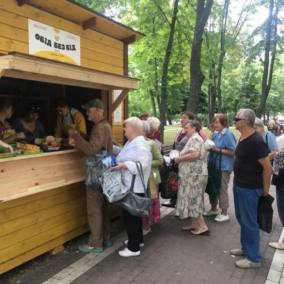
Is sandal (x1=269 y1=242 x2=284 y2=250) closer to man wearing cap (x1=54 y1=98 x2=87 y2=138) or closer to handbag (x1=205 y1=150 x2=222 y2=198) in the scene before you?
handbag (x1=205 y1=150 x2=222 y2=198)

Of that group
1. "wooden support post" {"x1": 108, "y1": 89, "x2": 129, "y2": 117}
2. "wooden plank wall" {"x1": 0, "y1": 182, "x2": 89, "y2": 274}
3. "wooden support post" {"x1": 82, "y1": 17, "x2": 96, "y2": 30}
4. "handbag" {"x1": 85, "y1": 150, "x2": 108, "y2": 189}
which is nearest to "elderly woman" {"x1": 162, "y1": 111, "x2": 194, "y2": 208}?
"wooden support post" {"x1": 108, "y1": 89, "x2": 129, "y2": 117}

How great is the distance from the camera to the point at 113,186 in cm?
363

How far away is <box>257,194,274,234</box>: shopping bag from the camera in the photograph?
141 inches

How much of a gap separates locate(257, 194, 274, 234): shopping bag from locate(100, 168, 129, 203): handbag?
5.19 ft

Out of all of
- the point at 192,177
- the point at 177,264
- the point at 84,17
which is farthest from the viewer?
the point at 192,177

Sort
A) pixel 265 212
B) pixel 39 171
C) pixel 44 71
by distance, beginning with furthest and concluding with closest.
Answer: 1. pixel 265 212
2. pixel 39 171
3. pixel 44 71

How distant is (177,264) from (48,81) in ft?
8.76

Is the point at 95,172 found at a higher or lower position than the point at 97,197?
higher

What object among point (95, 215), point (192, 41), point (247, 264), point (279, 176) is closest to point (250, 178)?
point (279, 176)

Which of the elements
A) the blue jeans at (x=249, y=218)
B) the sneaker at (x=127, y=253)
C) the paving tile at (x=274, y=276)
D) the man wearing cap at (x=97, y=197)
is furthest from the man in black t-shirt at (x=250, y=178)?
the man wearing cap at (x=97, y=197)

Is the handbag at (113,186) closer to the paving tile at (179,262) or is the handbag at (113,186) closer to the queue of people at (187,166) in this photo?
the queue of people at (187,166)

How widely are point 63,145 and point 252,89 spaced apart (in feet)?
102

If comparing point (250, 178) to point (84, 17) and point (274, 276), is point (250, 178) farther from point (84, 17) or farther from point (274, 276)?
point (84, 17)

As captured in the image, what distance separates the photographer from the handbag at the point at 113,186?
3.61 m
